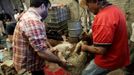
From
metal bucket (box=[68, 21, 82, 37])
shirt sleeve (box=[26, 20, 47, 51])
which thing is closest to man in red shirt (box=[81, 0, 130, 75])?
shirt sleeve (box=[26, 20, 47, 51])

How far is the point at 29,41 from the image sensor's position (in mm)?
3125

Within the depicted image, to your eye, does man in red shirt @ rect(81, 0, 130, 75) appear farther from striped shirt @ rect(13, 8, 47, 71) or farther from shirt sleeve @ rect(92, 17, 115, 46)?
striped shirt @ rect(13, 8, 47, 71)

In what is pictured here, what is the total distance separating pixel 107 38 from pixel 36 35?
36.0 inches

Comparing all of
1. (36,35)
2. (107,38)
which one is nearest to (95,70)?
(107,38)

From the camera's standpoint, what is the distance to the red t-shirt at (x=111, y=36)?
3.13m

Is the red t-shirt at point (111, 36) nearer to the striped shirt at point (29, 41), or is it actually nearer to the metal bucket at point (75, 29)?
the striped shirt at point (29, 41)

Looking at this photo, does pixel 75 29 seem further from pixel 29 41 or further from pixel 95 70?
pixel 29 41

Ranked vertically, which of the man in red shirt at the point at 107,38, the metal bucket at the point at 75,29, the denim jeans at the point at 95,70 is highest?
the man in red shirt at the point at 107,38

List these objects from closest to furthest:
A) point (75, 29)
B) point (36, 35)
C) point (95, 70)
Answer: point (36, 35)
point (95, 70)
point (75, 29)

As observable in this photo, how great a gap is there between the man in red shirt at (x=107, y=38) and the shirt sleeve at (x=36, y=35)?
0.69 meters

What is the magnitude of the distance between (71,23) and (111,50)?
4.49m

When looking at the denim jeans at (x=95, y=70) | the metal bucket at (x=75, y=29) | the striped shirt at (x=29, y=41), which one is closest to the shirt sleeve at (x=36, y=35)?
the striped shirt at (x=29, y=41)

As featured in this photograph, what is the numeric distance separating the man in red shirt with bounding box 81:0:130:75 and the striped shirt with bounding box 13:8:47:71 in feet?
2.30

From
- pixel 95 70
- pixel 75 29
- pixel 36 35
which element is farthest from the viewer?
pixel 75 29
